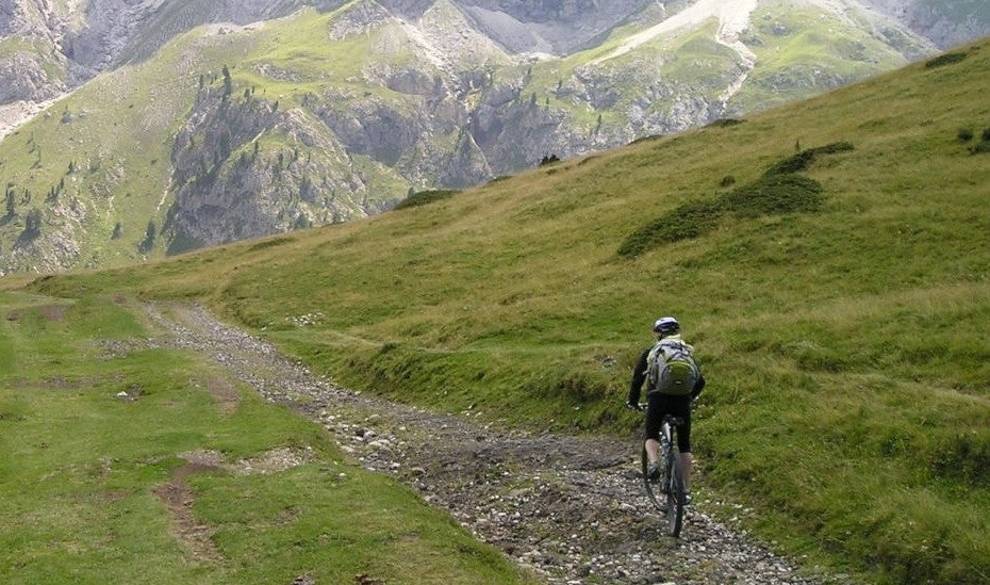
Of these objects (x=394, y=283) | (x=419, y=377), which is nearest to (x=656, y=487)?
(x=419, y=377)

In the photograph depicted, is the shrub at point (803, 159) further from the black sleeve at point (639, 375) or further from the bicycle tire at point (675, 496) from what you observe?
the bicycle tire at point (675, 496)

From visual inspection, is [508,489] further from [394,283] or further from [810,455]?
[394,283]

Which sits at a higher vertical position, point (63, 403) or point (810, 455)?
point (810, 455)

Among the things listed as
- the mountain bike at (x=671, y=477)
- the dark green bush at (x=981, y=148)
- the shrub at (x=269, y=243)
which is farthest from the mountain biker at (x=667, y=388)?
the shrub at (x=269, y=243)

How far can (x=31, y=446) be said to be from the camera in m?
25.1

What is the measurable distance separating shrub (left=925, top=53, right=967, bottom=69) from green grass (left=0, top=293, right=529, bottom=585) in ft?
239

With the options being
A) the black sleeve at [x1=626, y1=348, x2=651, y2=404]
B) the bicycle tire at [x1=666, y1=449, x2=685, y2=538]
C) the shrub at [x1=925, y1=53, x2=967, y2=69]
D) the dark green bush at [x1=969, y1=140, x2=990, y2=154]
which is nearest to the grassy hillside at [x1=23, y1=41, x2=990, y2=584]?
the dark green bush at [x1=969, y1=140, x2=990, y2=154]

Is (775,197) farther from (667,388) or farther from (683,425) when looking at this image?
(667,388)

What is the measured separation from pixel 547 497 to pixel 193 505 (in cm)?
927

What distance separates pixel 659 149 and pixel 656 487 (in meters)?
64.0

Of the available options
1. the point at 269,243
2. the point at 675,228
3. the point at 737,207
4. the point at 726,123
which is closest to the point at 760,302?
the point at 675,228

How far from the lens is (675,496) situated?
15.3 metres

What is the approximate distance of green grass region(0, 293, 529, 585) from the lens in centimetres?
1433

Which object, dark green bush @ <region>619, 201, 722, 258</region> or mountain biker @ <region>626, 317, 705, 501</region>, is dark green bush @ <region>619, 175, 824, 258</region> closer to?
dark green bush @ <region>619, 201, 722, 258</region>
